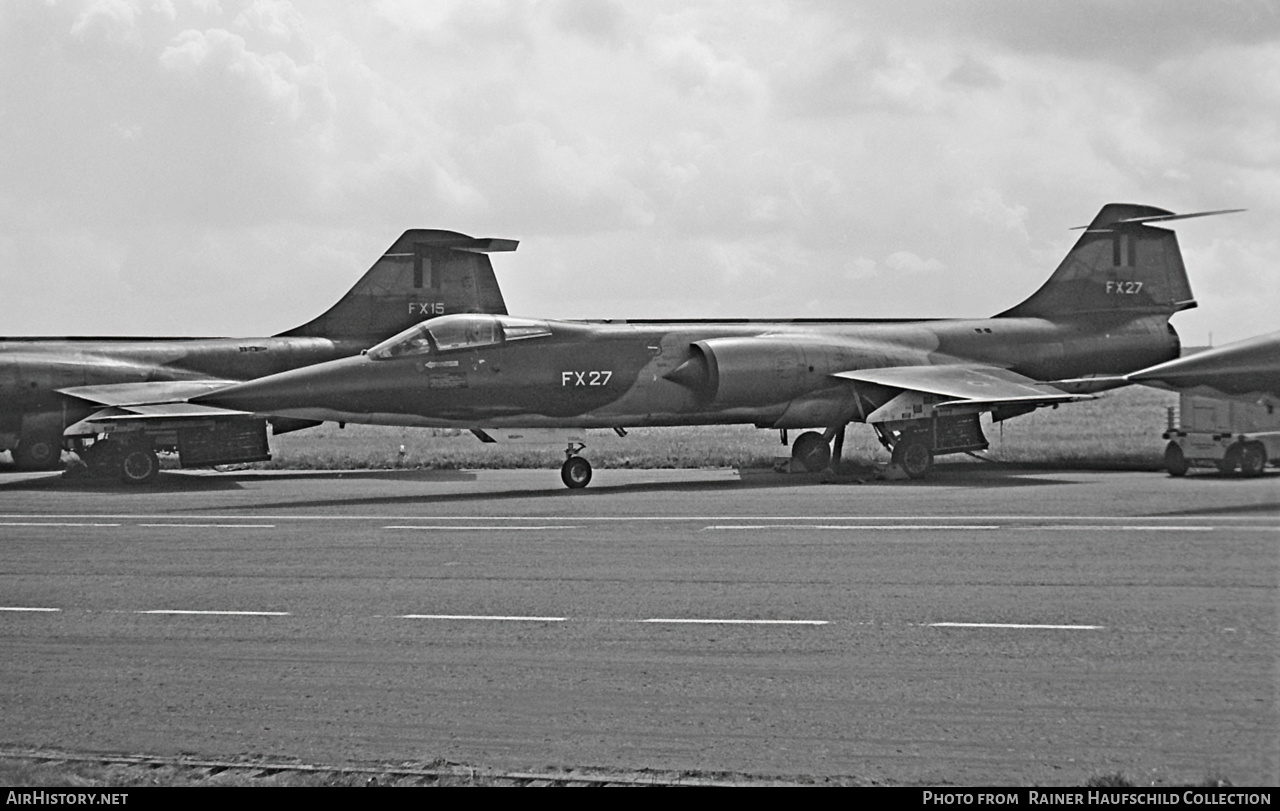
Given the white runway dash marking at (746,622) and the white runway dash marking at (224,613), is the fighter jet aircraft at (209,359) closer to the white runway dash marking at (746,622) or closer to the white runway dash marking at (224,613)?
the white runway dash marking at (224,613)

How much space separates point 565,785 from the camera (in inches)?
235

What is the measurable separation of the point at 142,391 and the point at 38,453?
12.0ft

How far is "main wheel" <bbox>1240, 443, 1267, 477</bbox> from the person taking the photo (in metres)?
10.8

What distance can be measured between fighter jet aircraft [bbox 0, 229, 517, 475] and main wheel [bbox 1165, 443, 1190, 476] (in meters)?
Result: 15.8

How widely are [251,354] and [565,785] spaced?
Result: 23.5 meters

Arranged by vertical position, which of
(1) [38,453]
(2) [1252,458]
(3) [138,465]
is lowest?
(3) [138,465]

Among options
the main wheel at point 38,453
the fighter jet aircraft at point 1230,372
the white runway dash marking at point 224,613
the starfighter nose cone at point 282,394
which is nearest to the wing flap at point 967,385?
the starfighter nose cone at point 282,394

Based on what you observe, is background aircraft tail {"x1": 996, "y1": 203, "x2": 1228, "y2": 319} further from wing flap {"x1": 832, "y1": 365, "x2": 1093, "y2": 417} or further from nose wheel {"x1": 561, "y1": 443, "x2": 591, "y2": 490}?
nose wheel {"x1": 561, "y1": 443, "x2": 591, "y2": 490}

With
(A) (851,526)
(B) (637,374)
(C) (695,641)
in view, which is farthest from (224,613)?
(B) (637,374)

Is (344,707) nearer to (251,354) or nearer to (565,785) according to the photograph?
(565,785)

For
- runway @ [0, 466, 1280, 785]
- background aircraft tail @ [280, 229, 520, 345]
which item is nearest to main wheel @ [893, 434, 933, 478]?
runway @ [0, 466, 1280, 785]

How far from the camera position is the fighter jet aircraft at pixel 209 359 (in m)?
24.2

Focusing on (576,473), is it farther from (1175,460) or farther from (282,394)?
(1175,460)

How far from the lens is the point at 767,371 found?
22.4 meters
